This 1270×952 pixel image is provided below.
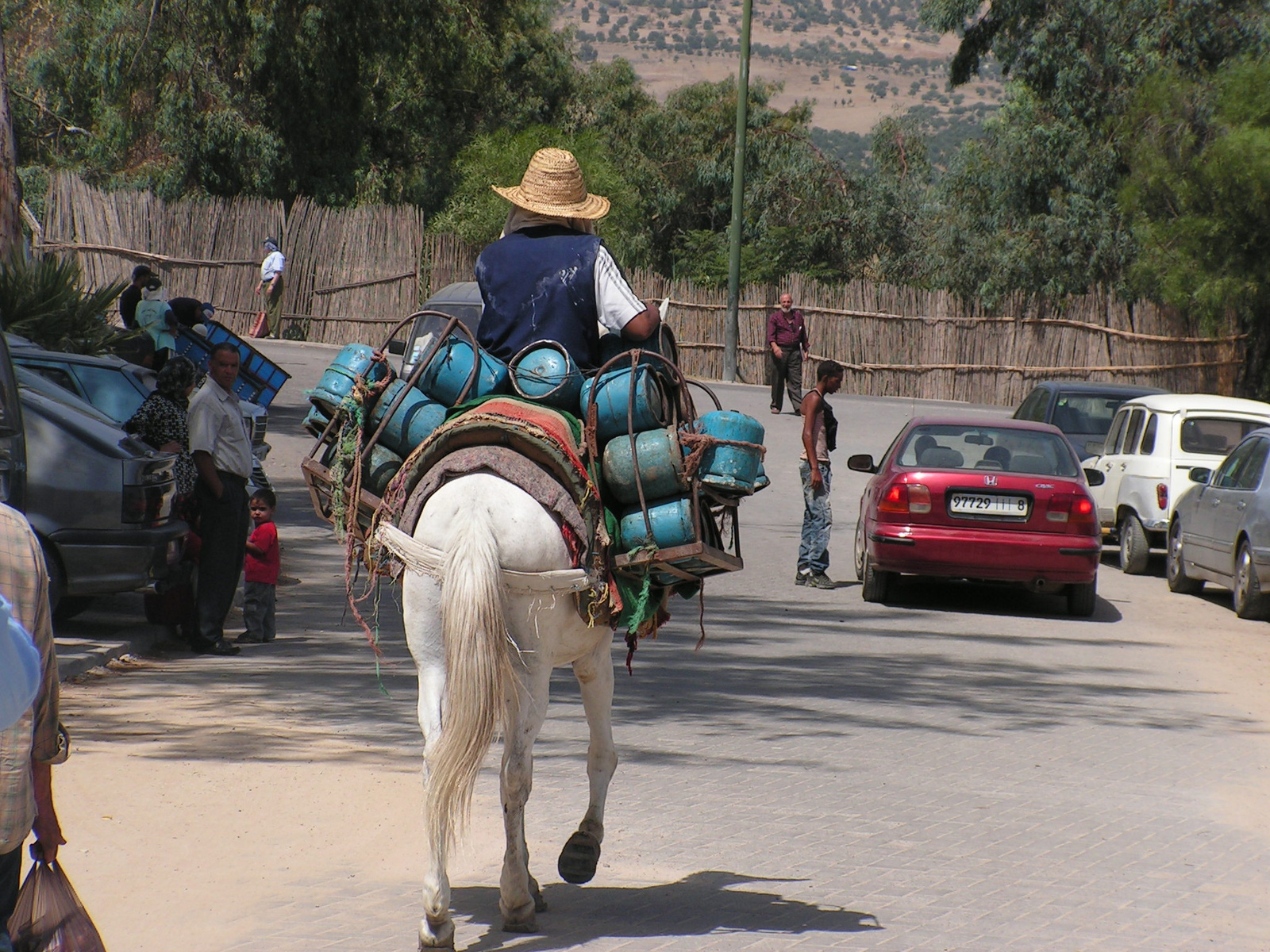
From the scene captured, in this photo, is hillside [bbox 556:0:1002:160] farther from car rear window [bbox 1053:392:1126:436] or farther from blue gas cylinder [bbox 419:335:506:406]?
blue gas cylinder [bbox 419:335:506:406]

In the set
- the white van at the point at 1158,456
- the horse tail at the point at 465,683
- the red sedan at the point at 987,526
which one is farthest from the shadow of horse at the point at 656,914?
the white van at the point at 1158,456

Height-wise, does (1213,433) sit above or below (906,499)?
above

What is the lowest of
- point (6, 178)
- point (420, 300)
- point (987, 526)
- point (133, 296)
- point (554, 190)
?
point (987, 526)

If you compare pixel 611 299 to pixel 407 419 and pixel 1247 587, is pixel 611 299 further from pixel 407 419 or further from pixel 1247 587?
pixel 1247 587

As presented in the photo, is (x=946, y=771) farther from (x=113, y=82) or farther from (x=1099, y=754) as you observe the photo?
(x=113, y=82)

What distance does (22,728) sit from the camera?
3.34m

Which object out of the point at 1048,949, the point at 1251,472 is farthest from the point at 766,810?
the point at 1251,472

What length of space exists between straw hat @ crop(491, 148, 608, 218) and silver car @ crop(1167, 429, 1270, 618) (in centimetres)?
912

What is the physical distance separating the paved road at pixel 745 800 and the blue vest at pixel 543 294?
6.60 feet

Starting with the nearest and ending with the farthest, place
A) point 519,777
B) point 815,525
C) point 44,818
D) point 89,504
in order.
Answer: point 44,818
point 519,777
point 89,504
point 815,525

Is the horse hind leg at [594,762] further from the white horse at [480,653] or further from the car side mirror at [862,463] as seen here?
the car side mirror at [862,463]

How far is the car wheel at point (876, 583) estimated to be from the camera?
13.5 meters

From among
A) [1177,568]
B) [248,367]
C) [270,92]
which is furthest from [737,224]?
[1177,568]

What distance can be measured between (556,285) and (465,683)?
1600mm
